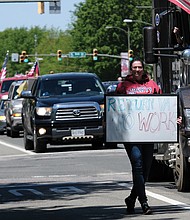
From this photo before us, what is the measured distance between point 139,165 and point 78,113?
1389cm

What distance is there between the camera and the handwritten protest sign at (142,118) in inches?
517

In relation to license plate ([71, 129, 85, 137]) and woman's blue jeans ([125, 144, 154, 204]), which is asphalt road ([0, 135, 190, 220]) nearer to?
woman's blue jeans ([125, 144, 154, 204])

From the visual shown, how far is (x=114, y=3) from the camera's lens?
113m

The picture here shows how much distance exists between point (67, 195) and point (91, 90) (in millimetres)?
12090

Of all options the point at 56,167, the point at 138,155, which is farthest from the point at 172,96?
the point at 56,167

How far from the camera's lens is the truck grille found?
1041 inches

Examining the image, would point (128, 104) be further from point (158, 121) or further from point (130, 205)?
point (130, 205)

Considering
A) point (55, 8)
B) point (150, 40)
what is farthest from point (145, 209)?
point (55, 8)

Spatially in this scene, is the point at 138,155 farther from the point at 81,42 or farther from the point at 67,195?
the point at 81,42

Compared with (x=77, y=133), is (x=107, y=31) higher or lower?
higher

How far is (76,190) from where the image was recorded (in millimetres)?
16047

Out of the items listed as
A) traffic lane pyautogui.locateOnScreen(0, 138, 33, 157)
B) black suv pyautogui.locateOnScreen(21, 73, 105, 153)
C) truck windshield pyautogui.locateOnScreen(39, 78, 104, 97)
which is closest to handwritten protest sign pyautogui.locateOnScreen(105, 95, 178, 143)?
black suv pyautogui.locateOnScreen(21, 73, 105, 153)

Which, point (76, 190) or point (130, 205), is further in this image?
point (76, 190)

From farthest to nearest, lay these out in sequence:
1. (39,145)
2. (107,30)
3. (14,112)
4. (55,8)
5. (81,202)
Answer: (107,30)
(55,8)
(14,112)
(39,145)
(81,202)
